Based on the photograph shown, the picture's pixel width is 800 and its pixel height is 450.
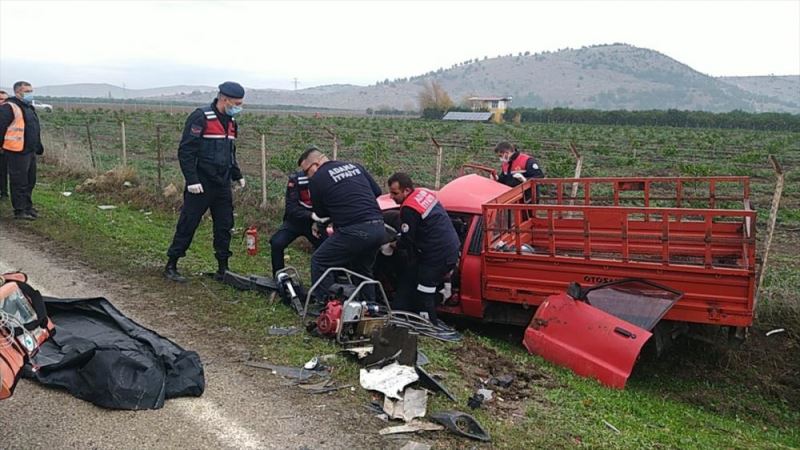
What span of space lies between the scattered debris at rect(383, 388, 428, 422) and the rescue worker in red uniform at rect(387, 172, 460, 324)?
204 centimetres

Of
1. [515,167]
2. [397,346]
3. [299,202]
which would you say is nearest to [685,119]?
[515,167]

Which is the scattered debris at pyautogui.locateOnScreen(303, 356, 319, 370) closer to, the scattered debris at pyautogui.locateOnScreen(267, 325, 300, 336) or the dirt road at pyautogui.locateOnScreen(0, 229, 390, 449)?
the dirt road at pyautogui.locateOnScreen(0, 229, 390, 449)

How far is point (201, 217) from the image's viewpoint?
23.2 feet

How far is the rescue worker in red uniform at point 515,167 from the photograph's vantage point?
8.74m

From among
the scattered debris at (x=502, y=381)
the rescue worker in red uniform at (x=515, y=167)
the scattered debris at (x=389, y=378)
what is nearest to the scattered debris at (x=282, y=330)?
the scattered debris at (x=389, y=378)

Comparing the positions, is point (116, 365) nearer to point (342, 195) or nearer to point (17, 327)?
point (17, 327)

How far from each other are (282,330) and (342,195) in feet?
4.27

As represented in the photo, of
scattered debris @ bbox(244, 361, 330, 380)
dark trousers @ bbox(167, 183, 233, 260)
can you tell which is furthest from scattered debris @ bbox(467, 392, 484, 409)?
dark trousers @ bbox(167, 183, 233, 260)

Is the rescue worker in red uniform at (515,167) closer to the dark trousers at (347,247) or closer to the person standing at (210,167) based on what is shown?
the dark trousers at (347,247)

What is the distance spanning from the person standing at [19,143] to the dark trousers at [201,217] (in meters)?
4.04

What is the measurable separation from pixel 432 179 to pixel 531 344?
412 inches

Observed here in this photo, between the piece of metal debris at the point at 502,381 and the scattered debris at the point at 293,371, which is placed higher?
the scattered debris at the point at 293,371

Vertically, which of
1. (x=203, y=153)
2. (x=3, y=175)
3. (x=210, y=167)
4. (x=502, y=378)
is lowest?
(x=502, y=378)

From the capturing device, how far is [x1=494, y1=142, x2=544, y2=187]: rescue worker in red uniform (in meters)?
8.74
